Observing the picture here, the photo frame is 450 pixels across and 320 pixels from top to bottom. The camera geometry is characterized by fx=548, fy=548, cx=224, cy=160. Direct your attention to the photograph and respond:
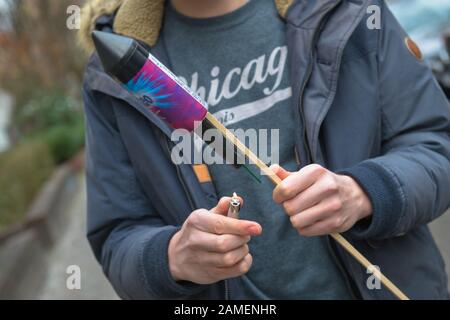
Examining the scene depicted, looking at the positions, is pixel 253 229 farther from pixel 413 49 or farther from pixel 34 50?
pixel 34 50

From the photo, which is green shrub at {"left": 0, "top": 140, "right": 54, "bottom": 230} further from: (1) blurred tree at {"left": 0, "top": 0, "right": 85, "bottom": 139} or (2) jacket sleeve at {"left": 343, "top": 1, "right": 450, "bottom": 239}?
(2) jacket sleeve at {"left": 343, "top": 1, "right": 450, "bottom": 239}

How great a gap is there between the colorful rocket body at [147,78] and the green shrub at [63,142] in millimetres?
7867

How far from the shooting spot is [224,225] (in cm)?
115

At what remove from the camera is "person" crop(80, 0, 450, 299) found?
1393mm

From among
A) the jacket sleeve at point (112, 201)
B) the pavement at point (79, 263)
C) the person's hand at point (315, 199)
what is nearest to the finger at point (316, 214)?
the person's hand at point (315, 199)

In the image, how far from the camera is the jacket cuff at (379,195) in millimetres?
1308

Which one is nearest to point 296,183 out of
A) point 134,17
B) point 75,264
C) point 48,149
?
point 134,17

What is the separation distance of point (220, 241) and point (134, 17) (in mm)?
806

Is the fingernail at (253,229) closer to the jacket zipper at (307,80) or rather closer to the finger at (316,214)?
the finger at (316,214)

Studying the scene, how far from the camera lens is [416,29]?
7.30m

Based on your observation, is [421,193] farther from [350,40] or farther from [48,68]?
[48,68]
